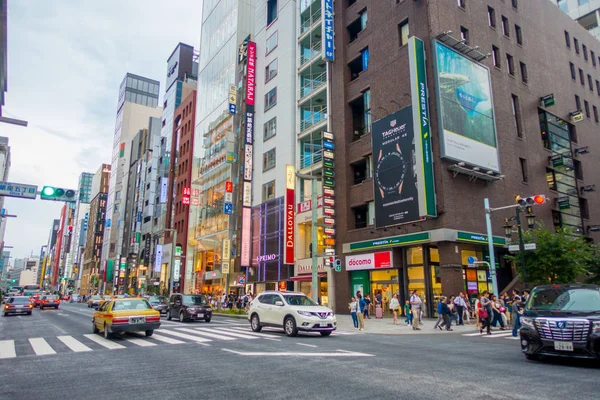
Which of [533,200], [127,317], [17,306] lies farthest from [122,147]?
[533,200]

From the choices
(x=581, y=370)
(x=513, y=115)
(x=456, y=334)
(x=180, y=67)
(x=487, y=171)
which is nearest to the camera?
(x=581, y=370)

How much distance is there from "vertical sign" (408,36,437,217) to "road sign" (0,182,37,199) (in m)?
20.5

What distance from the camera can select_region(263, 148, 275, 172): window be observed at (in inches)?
1730

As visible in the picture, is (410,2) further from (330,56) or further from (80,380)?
(80,380)

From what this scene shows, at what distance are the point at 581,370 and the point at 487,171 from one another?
22006mm

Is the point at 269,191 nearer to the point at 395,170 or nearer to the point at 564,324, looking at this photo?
the point at 395,170

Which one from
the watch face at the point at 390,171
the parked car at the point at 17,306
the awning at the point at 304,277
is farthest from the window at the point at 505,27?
the parked car at the point at 17,306

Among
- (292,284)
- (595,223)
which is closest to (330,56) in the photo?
(292,284)

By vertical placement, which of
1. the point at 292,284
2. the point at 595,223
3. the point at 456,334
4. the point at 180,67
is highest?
the point at 180,67

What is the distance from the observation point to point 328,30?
36.8 meters

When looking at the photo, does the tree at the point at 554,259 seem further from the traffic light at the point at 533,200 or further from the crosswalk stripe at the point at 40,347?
the crosswalk stripe at the point at 40,347

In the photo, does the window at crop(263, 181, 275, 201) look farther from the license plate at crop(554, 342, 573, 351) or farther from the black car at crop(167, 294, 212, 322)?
the license plate at crop(554, 342, 573, 351)

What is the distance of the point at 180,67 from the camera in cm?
8900

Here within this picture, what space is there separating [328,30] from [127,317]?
30.6m
